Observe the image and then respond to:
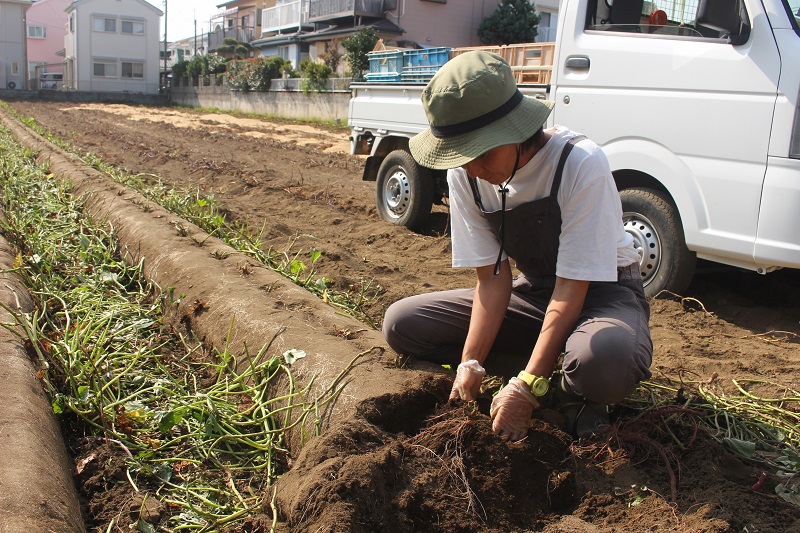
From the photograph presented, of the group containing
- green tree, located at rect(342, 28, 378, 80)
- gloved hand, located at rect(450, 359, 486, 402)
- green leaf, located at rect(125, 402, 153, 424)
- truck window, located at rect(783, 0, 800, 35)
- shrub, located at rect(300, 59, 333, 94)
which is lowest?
green leaf, located at rect(125, 402, 153, 424)

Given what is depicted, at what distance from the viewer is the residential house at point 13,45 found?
48625mm

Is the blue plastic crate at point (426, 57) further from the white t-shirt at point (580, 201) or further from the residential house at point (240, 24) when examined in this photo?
the residential house at point (240, 24)

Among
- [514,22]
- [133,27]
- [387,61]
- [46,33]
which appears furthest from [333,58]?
[46,33]

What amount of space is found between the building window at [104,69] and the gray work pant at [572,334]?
51.2 metres

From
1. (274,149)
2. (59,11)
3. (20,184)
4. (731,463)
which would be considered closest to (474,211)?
(731,463)

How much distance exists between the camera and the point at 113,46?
48.7 m

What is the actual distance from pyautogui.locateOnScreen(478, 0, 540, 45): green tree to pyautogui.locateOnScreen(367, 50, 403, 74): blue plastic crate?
23259mm

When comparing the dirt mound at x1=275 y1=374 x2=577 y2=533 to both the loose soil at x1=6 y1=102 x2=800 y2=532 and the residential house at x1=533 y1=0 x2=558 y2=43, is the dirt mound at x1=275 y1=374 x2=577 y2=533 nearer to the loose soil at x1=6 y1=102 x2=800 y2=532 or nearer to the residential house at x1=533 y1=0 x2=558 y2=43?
the loose soil at x1=6 y1=102 x2=800 y2=532

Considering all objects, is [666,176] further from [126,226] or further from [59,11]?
[59,11]

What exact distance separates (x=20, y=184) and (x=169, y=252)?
3.88m

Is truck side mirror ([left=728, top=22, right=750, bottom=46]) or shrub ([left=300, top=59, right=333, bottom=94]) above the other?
shrub ([left=300, top=59, right=333, bottom=94])

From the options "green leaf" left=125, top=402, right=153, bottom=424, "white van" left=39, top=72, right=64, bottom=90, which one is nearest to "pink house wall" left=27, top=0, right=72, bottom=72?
"white van" left=39, top=72, right=64, bottom=90

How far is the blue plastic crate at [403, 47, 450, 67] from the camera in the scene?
20.5 ft

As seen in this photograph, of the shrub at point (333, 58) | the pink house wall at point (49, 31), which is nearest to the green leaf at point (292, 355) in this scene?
the shrub at point (333, 58)
